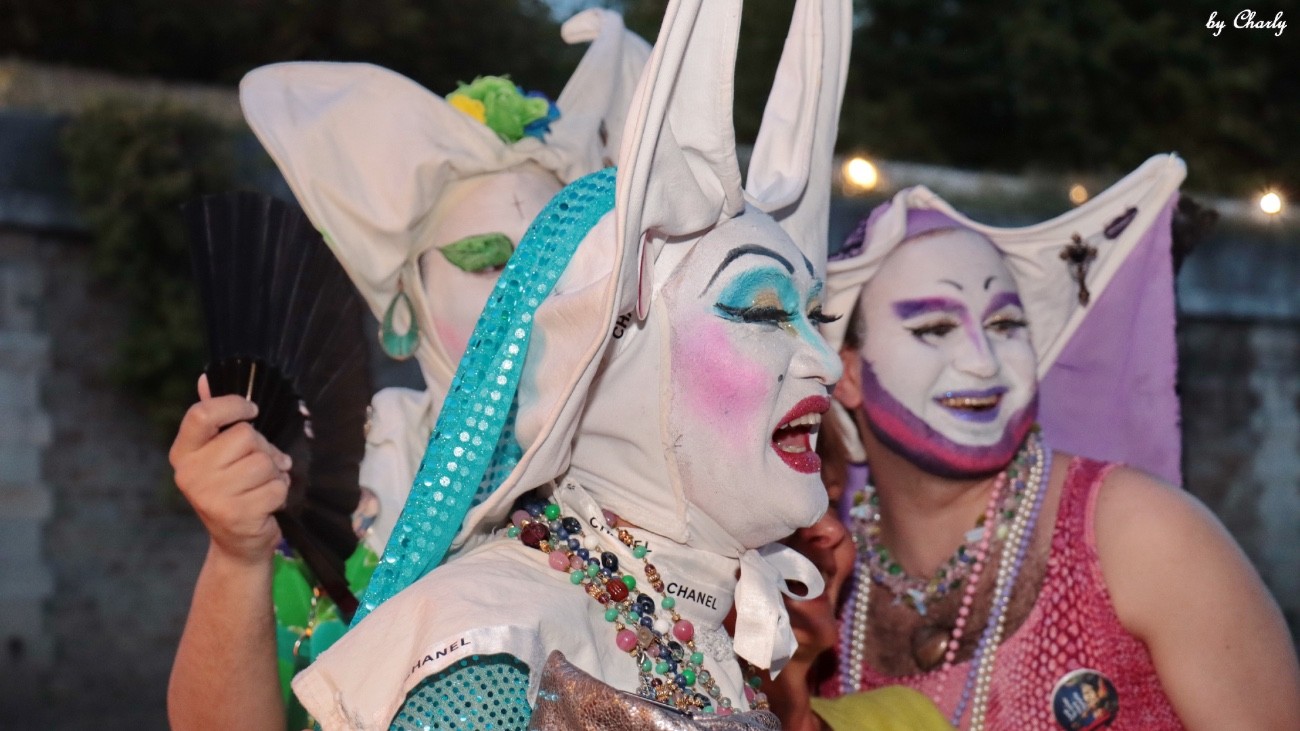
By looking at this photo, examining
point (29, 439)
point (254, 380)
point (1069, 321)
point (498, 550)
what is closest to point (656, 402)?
point (498, 550)

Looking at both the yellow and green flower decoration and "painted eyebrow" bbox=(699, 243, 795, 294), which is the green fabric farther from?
"painted eyebrow" bbox=(699, 243, 795, 294)

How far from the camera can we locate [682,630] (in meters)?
2.03

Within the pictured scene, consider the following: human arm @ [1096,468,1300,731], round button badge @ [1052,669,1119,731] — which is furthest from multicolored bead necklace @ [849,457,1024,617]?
round button badge @ [1052,669,1119,731]

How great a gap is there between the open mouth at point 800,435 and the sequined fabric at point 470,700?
1.52ft

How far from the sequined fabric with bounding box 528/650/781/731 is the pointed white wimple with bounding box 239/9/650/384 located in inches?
49.3

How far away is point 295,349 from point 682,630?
0.88 meters

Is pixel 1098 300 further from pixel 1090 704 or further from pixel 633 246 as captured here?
pixel 633 246

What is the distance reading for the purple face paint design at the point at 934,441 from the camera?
3113mm

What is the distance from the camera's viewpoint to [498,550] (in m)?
2.02

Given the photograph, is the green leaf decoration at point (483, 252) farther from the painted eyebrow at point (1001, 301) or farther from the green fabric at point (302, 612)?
the painted eyebrow at point (1001, 301)

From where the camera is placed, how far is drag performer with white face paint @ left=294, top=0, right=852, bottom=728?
186cm

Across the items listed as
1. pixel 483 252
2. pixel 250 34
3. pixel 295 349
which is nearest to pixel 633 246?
pixel 295 349

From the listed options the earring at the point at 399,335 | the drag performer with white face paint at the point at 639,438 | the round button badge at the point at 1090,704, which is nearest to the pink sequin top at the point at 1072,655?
the round button badge at the point at 1090,704

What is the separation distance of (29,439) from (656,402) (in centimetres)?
541
